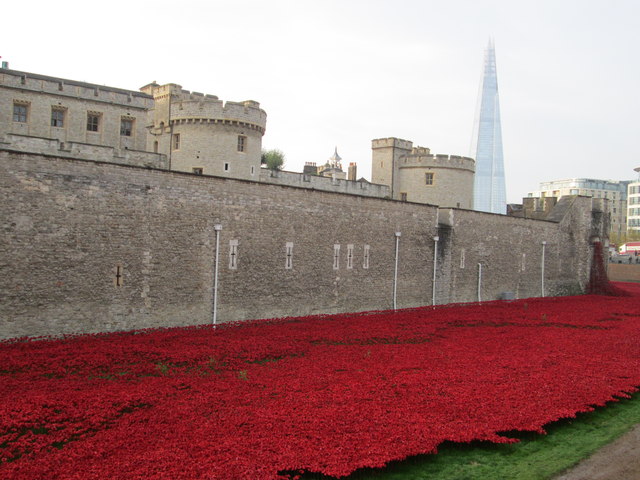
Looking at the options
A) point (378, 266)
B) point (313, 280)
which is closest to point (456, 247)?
point (378, 266)

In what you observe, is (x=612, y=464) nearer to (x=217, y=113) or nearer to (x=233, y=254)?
(x=233, y=254)

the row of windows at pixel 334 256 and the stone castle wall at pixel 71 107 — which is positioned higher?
the stone castle wall at pixel 71 107

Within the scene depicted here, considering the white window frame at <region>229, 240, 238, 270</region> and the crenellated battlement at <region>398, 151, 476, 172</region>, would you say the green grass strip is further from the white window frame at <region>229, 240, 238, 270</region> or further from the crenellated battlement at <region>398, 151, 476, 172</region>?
the crenellated battlement at <region>398, 151, 476, 172</region>

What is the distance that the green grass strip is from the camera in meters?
9.93

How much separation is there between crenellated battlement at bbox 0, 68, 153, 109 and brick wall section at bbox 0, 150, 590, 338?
1372 cm

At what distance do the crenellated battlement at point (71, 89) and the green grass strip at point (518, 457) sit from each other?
2908cm

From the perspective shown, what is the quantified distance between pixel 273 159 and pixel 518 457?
235ft

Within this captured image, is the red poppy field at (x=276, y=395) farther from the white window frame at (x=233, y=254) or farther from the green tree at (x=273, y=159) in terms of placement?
the green tree at (x=273, y=159)

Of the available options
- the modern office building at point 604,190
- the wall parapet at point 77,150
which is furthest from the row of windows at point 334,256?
the modern office building at point 604,190

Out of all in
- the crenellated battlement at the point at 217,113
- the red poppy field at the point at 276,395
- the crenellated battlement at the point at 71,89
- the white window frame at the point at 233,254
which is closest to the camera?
the red poppy field at the point at 276,395

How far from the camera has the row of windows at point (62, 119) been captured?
31.5m

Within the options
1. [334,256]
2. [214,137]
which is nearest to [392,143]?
[214,137]

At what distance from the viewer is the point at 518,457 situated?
1087cm

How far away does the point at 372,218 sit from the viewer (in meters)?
31.1
